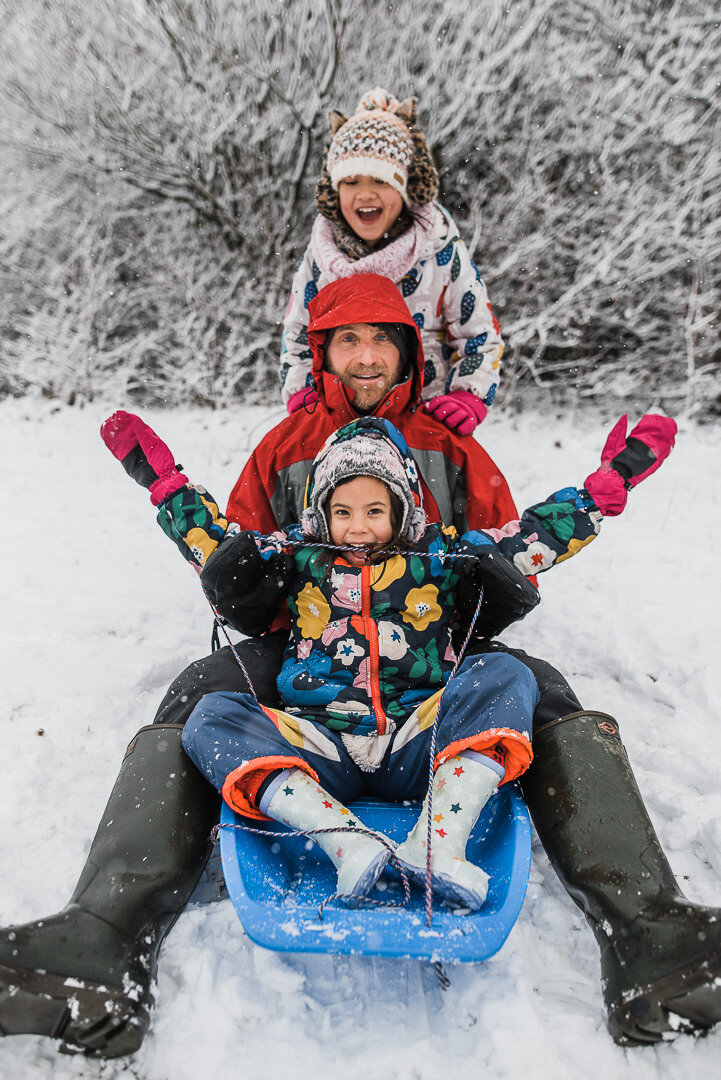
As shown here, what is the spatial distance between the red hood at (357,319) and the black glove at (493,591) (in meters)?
0.61

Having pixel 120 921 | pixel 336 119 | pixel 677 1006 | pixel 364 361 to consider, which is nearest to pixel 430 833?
pixel 677 1006

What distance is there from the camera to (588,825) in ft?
4.46

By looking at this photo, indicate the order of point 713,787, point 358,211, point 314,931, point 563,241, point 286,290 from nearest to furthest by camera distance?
1. point 314,931
2. point 713,787
3. point 358,211
4. point 563,241
5. point 286,290

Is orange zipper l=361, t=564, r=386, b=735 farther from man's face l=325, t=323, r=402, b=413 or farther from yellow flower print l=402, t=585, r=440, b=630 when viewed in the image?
man's face l=325, t=323, r=402, b=413

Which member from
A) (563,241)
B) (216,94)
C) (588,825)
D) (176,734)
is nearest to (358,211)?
(176,734)

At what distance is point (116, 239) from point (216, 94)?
5.54 feet

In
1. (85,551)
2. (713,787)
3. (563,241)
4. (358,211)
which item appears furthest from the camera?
(563,241)

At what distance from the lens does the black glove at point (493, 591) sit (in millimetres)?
1695

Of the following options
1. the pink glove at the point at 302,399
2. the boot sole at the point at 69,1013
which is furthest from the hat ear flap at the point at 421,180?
the boot sole at the point at 69,1013

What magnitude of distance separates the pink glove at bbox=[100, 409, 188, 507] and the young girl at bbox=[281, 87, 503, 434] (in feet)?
1.98

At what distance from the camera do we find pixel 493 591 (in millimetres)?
1728

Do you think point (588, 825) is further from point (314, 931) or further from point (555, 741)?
point (314, 931)

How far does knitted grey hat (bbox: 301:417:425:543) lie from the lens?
1.85 m

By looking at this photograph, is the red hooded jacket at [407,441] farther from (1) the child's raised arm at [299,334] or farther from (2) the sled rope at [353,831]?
(2) the sled rope at [353,831]
